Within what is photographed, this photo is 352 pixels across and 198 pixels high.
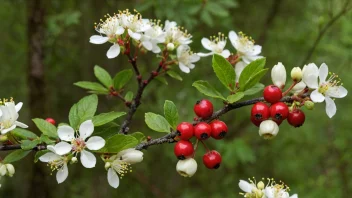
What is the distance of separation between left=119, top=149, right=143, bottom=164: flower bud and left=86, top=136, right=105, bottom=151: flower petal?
5.2 inches

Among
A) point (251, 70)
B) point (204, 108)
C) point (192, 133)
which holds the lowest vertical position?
point (192, 133)

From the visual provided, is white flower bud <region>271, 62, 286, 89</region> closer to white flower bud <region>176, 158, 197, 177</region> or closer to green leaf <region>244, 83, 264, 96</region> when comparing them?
green leaf <region>244, 83, 264, 96</region>

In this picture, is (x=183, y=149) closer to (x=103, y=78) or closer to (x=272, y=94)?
(x=272, y=94)

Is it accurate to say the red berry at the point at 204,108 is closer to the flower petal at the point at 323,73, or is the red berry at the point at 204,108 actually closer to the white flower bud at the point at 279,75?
the white flower bud at the point at 279,75

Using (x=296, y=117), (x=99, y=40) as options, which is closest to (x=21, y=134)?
(x=99, y=40)

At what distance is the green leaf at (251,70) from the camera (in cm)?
176

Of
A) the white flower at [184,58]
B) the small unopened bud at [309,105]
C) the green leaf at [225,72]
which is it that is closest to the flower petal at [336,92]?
the small unopened bud at [309,105]

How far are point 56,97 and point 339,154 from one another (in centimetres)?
285

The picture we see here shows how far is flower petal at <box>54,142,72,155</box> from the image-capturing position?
164 cm

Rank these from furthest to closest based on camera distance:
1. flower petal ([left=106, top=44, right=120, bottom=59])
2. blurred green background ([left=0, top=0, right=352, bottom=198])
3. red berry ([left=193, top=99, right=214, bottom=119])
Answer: blurred green background ([left=0, top=0, right=352, bottom=198]), flower petal ([left=106, top=44, right=120, bottom=59]), red berry ([left=193, top=99, right=214, bottom=119])

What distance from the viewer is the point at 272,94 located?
1688mm

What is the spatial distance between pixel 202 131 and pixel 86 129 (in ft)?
1.38

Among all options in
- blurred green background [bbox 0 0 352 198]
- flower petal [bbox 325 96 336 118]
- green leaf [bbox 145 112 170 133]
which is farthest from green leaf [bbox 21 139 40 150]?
blurred green background [bbox 0 0 352 198]

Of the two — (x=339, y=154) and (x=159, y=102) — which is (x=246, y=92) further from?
(x=339, y=154)
